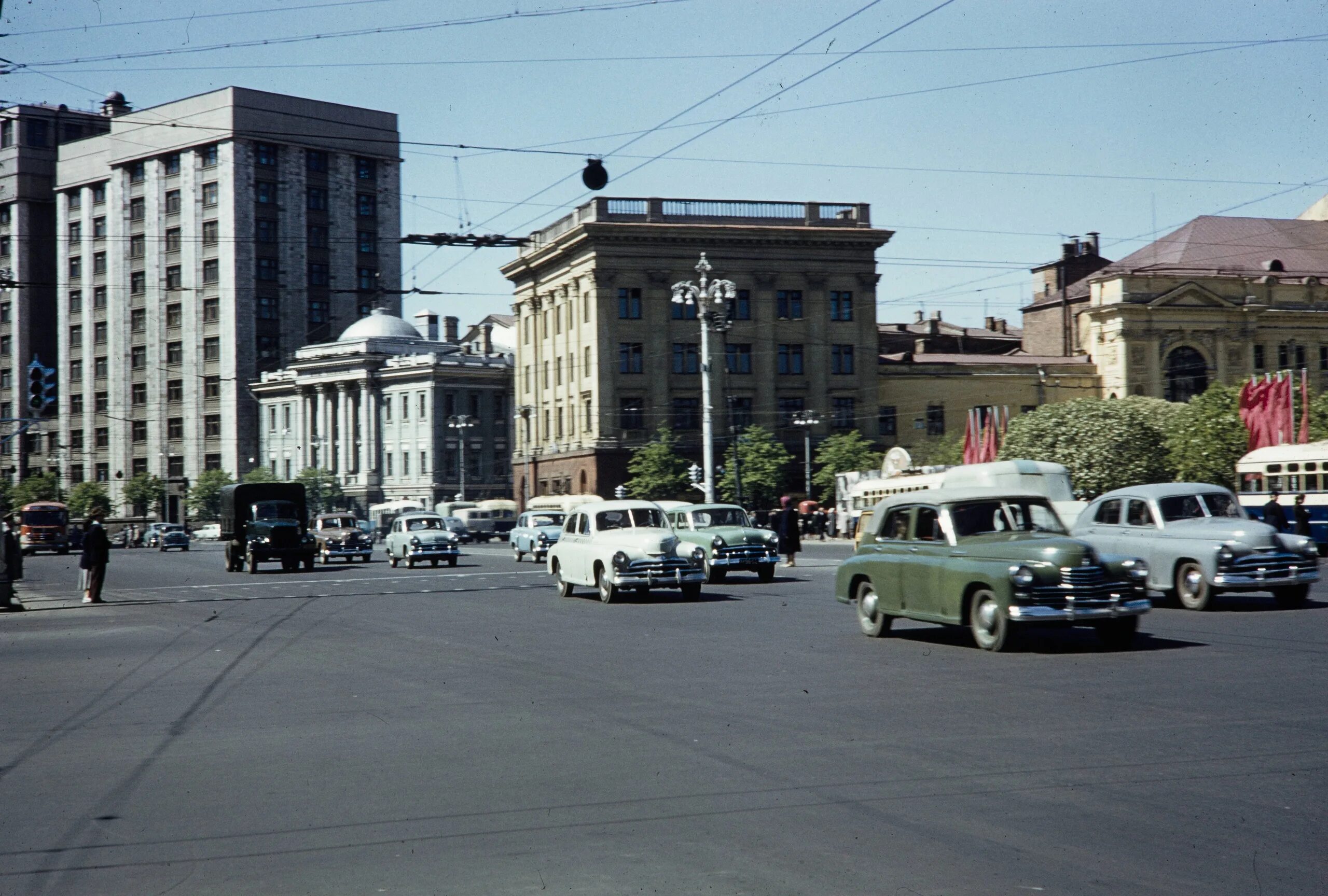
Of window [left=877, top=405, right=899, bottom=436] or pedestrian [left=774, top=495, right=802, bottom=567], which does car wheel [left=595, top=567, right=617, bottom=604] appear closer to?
pedestrian [left=774, top=495, right=802, bottom=567]

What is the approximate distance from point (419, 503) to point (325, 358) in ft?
73.3

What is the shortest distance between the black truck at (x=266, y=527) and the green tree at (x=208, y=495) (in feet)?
257

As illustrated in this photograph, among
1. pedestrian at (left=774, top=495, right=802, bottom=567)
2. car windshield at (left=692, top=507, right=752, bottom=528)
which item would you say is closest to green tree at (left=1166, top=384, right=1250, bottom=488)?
pedestrian at (left=774, top=495, right=802, bottom=567)

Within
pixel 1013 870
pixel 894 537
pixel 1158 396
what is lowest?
pixel 1013 870

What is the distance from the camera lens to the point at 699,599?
2538cm

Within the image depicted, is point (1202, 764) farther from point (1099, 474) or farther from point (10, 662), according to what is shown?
point (1099, 474)

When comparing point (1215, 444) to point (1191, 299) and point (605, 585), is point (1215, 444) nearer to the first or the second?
point (605, 585)

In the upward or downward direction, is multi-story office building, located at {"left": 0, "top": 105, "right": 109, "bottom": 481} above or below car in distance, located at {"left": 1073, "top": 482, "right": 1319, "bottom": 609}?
above

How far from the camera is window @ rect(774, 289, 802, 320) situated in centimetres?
8794

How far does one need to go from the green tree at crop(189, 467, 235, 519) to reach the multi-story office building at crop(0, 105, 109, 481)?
24738mm

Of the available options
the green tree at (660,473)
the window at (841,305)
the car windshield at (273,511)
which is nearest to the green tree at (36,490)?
the green tree at (660,473)

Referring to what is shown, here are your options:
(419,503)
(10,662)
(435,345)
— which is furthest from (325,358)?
(10,662)

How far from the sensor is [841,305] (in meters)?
89.2

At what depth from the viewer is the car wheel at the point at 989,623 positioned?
14656mm
